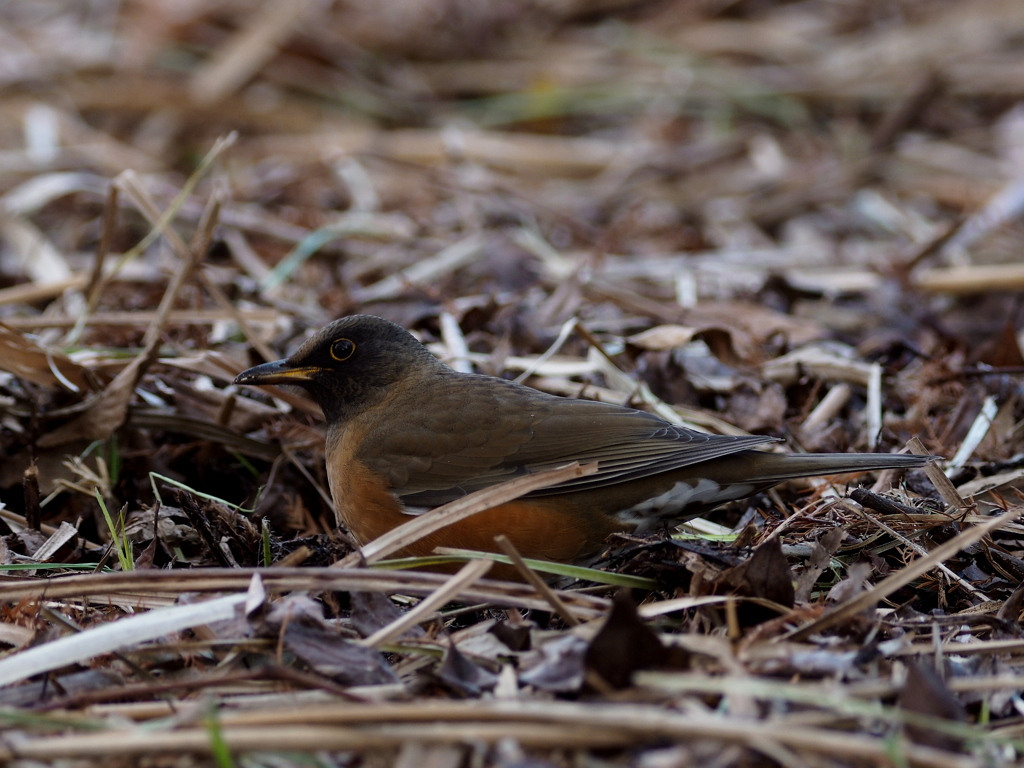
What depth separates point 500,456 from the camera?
4.26 m

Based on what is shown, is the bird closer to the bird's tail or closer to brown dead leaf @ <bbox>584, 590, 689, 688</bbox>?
the bird's tail

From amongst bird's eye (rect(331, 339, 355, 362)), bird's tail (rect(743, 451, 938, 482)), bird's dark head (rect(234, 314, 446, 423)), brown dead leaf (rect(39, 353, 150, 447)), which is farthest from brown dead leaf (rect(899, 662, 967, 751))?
brown dead leaf (rect(39, 353, 150, 447))

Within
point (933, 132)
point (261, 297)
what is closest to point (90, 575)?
point (261, 297)

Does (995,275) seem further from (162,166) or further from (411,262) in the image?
(162,166)

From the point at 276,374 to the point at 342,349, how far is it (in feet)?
1.09

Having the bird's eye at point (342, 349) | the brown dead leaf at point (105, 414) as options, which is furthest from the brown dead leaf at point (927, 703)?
the brown dead leaf at point (105, 414)

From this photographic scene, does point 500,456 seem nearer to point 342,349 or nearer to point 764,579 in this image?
point 342,349

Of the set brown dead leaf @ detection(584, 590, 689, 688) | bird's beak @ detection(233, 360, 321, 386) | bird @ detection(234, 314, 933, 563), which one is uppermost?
bird's beak @ detection(233, 360, 321, 386)

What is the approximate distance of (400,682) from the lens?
9.41ft

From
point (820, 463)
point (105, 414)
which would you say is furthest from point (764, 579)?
point (105, 414)

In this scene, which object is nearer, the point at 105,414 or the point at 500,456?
the point at 500,456

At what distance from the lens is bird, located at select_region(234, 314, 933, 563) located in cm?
395

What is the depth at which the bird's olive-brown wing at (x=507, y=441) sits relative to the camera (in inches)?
159

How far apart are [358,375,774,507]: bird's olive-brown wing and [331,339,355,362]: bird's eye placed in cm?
39
